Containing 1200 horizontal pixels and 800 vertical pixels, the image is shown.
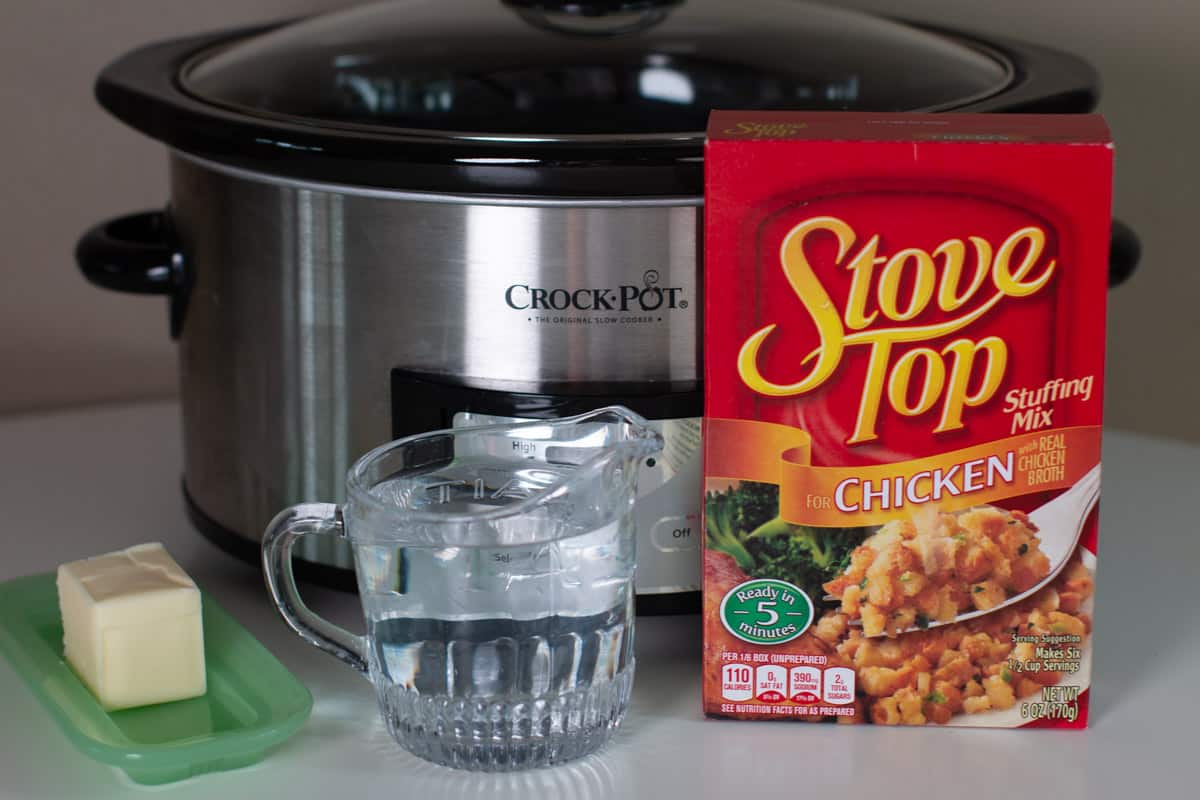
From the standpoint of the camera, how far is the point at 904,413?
747mm

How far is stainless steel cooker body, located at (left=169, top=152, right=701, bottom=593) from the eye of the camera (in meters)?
0.81

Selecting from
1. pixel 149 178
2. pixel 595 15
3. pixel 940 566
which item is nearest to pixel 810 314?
pixel 940 566

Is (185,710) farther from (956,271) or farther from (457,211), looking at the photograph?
(956,271)

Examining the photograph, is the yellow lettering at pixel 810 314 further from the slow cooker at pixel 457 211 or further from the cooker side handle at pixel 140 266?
the cooker side handle at pixel 140 266

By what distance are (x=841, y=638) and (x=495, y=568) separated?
181 mm

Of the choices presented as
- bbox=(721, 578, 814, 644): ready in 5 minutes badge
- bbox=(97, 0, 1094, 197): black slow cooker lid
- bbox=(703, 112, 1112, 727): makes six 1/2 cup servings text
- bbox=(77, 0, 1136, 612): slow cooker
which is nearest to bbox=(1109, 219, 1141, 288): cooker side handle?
bbox=(77, 0, 1136, 612): slow cooker

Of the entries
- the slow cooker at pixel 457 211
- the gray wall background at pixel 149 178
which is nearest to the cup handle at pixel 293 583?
the slow cooker at pixel 457 211

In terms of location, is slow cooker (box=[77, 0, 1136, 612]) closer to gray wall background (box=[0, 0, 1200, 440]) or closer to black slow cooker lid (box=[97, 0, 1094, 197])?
black slow cooker lid (box=[97, 0, 1094, 197])

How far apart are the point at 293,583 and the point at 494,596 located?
0.12m

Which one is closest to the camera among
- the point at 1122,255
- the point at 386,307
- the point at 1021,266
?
the point at 1021,266

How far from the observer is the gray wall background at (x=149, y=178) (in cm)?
138

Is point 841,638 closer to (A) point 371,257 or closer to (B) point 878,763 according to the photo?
(B) point 878,763

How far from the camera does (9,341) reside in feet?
4.99

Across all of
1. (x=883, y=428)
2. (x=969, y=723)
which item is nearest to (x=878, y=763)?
(x=969, y=723)
